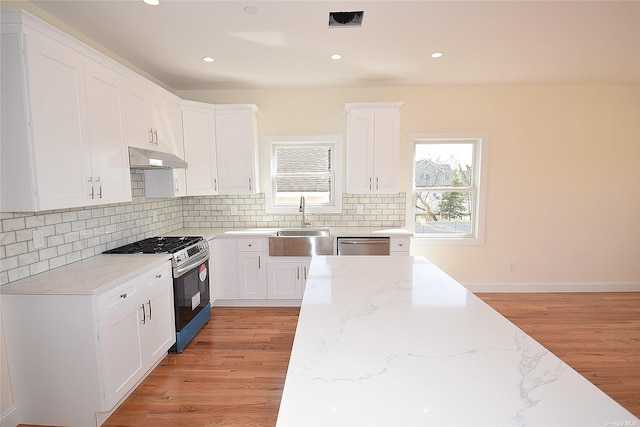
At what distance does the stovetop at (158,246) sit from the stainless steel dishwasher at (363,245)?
1.54m

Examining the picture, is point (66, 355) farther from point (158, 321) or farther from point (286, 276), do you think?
point (286, 276)

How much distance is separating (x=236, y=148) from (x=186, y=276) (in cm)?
169

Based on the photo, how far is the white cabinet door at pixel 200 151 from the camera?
3463 millimetres

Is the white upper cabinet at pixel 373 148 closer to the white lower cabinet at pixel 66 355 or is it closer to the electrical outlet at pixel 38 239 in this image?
the white lower cabinet at pixel 66 355

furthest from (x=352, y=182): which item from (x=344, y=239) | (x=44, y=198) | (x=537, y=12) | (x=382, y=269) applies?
(x=44, y=198)

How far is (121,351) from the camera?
6.40ft

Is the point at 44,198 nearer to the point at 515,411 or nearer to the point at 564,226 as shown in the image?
the point at 515,411

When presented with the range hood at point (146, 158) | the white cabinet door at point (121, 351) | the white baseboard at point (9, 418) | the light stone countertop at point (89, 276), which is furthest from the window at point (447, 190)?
the white baseboard at point (9, 418)

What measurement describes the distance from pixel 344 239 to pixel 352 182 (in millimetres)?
743

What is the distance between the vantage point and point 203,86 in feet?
12.6

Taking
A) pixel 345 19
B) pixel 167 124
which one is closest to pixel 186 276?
pixel 167 124

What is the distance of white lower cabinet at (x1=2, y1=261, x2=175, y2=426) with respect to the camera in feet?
5.76

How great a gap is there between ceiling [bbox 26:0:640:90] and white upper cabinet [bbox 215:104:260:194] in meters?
0.38

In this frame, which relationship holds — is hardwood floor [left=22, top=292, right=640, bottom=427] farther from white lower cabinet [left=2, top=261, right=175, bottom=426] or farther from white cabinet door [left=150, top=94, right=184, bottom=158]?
white cabinet door [left=150, top=94, right=184, bottom=158]
